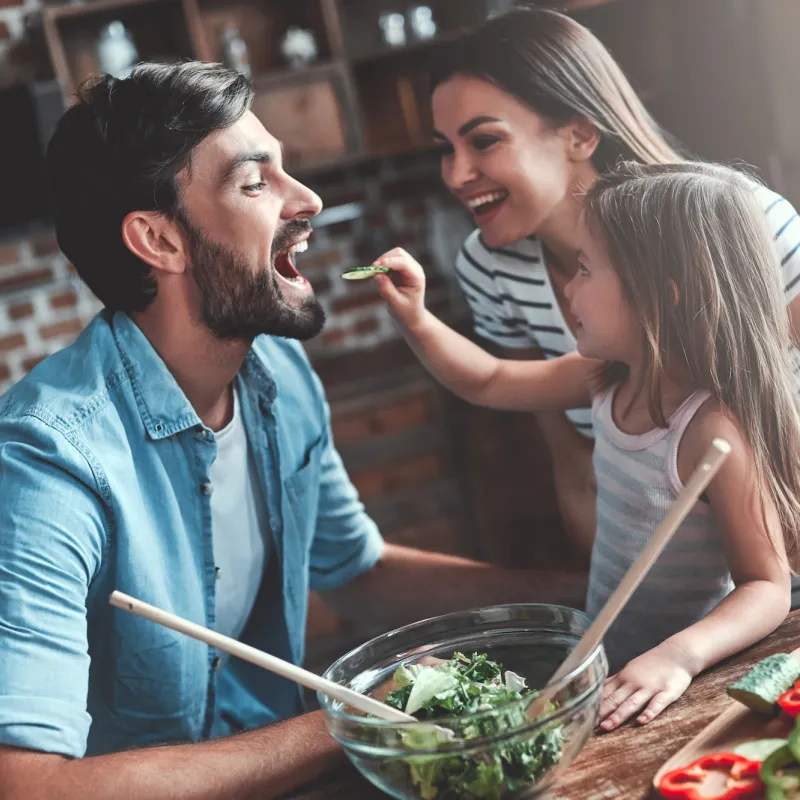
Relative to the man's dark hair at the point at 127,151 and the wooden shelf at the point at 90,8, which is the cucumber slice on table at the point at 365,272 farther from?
the wooden shelf at the point at 90,8

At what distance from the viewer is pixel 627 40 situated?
126cm

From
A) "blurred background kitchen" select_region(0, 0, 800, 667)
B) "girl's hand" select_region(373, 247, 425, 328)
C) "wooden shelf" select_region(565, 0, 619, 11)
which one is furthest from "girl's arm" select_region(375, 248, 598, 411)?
"wooden shelf" select_region(565, 0, 619, 11)

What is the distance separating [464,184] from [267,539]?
0.58m

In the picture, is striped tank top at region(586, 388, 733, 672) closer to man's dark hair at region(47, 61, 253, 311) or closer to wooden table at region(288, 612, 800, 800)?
wooden table at region(288, 612, 800, 800)

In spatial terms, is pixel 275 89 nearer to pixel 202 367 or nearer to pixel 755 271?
pixel 202 367

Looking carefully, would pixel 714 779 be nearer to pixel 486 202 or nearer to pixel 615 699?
pixel 615 699

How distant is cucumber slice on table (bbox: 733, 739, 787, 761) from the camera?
81 centimetres

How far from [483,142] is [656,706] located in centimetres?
71

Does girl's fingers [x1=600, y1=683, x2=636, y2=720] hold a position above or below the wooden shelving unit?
below

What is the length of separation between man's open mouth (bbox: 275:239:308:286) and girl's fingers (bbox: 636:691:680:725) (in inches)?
28.6

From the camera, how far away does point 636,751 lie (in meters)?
→ 0.88

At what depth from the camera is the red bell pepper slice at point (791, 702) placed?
2.76ft

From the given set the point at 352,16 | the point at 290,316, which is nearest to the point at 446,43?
the point at 290,316

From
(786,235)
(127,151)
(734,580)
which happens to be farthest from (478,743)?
(127,151)
